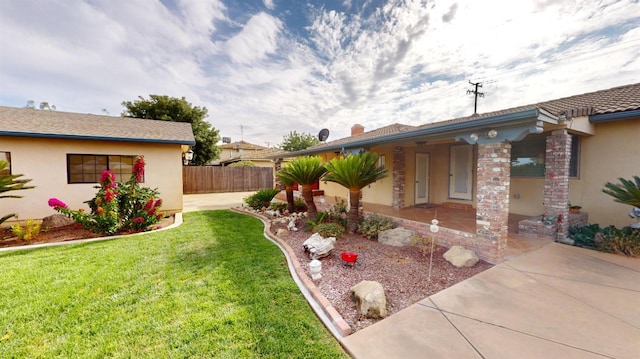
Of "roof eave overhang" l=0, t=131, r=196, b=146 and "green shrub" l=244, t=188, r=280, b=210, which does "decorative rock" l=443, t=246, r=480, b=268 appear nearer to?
"green shrub" l=244, t=188, r=280, b=210

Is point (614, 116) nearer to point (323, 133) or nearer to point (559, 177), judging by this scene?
point (559, 177)

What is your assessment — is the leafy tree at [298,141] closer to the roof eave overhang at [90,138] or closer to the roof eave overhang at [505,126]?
the roof eave overhang at [90,138]

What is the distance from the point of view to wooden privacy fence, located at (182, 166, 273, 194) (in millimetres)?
17770

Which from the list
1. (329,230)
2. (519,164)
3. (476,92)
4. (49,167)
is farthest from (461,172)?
(476,92)

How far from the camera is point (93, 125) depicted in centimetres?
941

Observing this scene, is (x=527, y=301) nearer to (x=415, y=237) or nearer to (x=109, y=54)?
(x=415, y=237)

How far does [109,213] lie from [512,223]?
11204mm

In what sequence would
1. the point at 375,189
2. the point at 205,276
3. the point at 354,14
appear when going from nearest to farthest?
1. the point at 205,276
2. the point at 354,14
3. the point at 375,189

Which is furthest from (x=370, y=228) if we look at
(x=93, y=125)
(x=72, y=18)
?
(x=93, y=125)

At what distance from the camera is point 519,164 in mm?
7453

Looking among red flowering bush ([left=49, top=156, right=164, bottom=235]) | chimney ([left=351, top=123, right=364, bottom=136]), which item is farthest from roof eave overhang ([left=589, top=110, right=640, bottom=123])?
red flowering bush ([left=49, top=156, right=164, bottom=235])

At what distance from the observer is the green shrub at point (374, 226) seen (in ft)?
19.4

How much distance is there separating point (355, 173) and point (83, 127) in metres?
10.4

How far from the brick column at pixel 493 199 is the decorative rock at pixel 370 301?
8.72 feet
